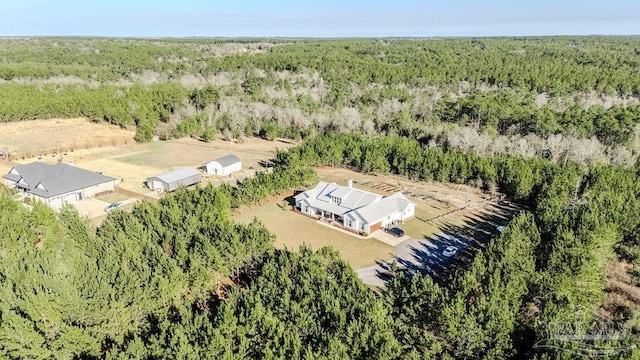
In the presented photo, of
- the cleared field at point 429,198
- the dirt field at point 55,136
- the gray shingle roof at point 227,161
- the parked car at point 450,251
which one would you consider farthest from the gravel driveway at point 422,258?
the dirt field at point 55,136

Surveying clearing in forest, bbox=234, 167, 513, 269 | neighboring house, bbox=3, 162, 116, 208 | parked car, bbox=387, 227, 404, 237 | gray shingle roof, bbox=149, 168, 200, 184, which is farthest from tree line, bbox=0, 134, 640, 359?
gray shingle roof, bbox=149, 168, 200, 184

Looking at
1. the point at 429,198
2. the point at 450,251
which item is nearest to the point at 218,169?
the point at 429,198

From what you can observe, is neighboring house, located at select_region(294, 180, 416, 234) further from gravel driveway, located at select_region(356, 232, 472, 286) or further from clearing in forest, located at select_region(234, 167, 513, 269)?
gravel driveway, located at select_region(356, 232, 472, 286)

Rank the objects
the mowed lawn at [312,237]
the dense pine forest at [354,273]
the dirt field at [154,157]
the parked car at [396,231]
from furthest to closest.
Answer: the dirt field at [154,157] < the parked car at [396,231] < the mowed lawn at [312,237] < the dense pine forest at [354,273]

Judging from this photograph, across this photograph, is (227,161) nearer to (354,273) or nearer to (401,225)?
(401,225)

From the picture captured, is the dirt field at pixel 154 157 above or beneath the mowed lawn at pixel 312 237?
above

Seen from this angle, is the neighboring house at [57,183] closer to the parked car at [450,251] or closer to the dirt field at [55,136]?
the dirt field at [55,136]
